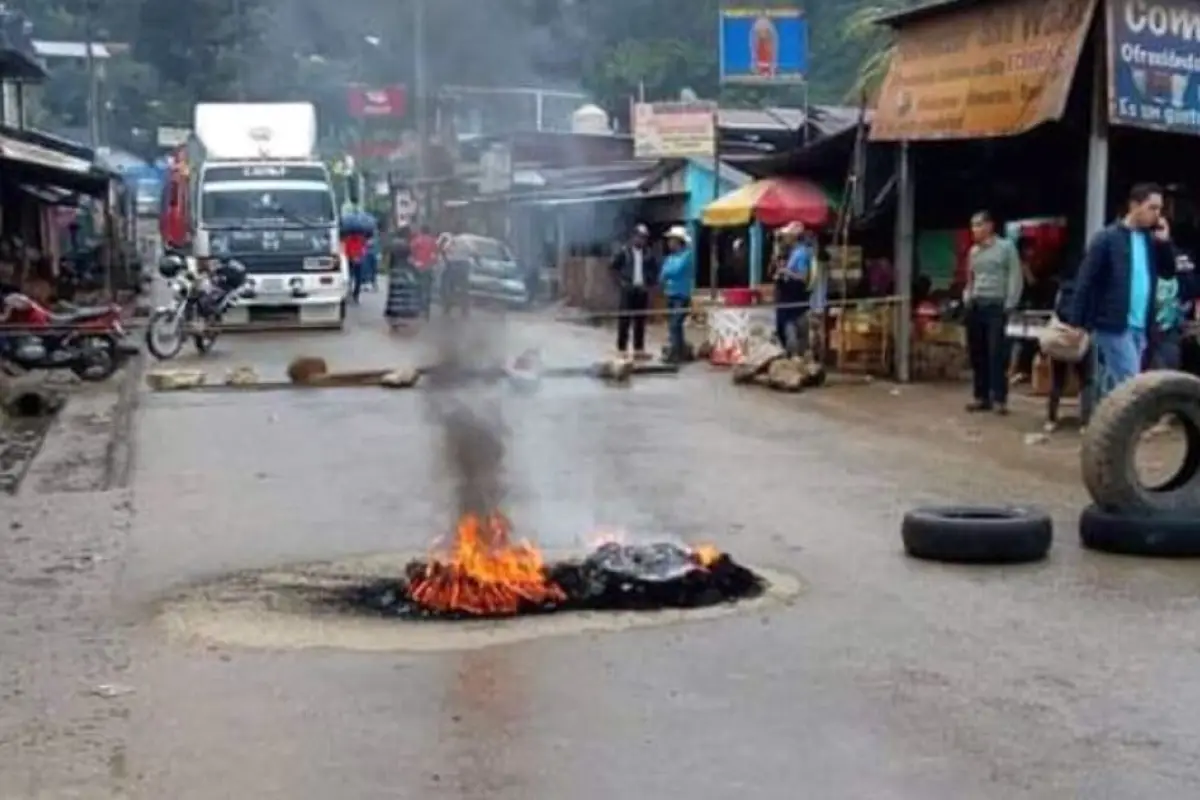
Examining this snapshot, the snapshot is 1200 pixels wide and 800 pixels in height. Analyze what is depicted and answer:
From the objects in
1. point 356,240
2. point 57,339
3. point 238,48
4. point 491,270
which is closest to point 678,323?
point 57,339

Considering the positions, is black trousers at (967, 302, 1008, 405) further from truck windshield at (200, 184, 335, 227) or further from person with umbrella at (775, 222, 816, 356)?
truck windshield at (200, 184, 335, 227)

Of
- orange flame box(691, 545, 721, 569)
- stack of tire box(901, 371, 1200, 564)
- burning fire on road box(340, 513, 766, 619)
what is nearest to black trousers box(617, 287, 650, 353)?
stack of tire box(901, 371, 1200, 564)

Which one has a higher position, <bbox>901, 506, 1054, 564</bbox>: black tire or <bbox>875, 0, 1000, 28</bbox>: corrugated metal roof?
<bbox>875, 0, 1000, 28</bbox>: corrugated metal roof

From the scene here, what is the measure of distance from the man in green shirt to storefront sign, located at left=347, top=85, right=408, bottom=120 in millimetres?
7882

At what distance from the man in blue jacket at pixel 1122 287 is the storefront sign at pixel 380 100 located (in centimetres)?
532

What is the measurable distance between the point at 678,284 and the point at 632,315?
2.44 feet

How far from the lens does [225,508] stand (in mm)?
10969

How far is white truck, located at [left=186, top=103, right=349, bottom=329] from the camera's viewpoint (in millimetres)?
28547

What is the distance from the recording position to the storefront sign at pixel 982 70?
14563 millimetres

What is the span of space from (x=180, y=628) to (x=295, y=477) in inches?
189

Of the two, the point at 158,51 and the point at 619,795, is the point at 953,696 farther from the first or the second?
the point at 158,51

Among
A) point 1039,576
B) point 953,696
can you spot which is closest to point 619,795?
point 953,696

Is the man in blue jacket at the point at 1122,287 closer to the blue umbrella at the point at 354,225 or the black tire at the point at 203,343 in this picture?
the blue umbrella at the point at 354,225

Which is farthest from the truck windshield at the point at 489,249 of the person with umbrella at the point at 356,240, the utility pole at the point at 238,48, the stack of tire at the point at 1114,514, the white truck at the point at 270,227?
the white truck at the point at 270,227
